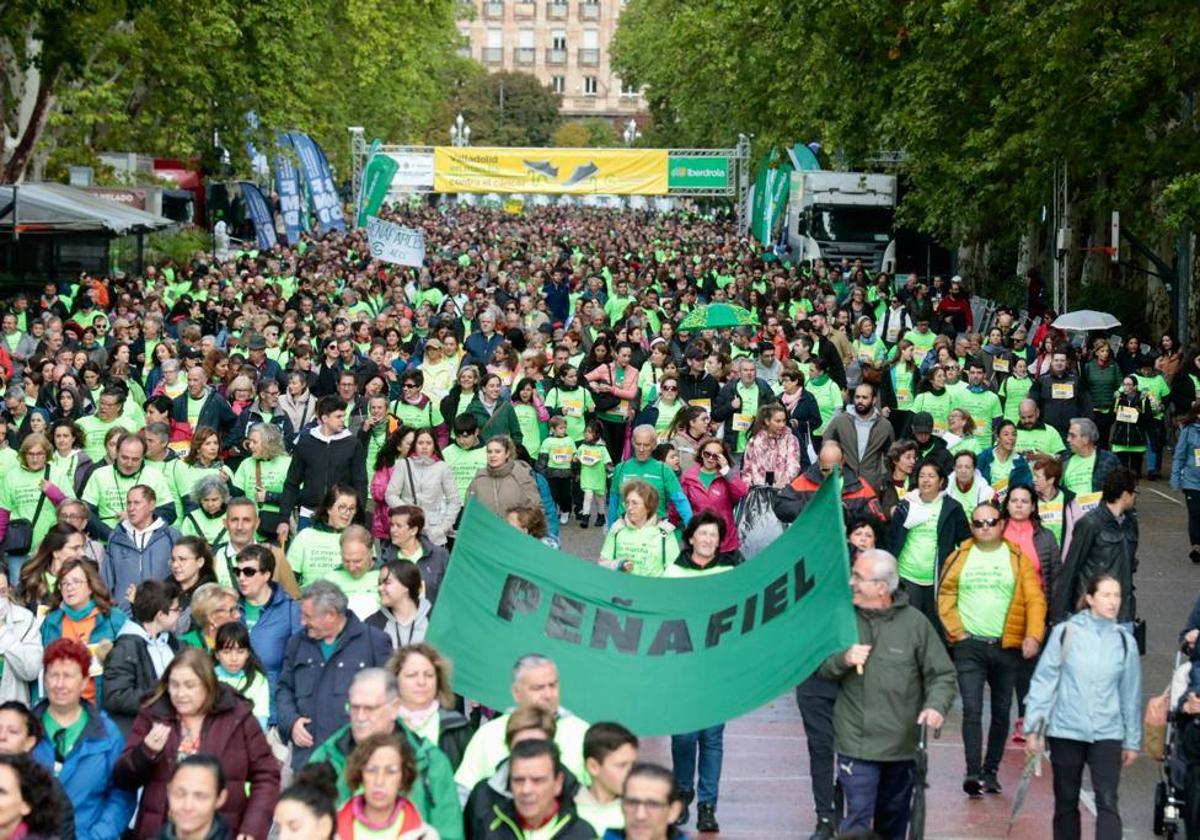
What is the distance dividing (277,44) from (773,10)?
1038 cm

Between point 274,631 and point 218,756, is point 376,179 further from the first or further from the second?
point 218,756

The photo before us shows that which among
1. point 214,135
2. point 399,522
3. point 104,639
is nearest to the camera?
point 104,639

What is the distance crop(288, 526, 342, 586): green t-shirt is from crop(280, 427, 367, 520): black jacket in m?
2.47

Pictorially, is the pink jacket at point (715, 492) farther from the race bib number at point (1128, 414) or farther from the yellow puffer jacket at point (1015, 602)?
the race bib number at point (1128, 414)

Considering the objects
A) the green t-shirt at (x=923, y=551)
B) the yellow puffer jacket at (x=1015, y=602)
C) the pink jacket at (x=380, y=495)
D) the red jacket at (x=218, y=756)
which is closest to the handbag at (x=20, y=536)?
the pink jacket at (x=380, y=495)

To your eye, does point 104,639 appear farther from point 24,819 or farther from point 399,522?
point 24,819

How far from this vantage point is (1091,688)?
9297 millimetres

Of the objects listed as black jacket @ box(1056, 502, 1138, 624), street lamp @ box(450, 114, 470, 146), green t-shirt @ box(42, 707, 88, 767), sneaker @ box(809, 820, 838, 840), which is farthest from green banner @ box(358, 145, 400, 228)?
street lamp @ box(450, 114, 470, 146)

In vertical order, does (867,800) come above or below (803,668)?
below

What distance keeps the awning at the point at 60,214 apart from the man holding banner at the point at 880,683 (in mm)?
22180

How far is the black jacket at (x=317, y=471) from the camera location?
14.1 meters

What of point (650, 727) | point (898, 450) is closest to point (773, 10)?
point (898, 450)

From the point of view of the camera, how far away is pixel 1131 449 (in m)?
21.5

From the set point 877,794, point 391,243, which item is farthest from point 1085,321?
point 877,794
